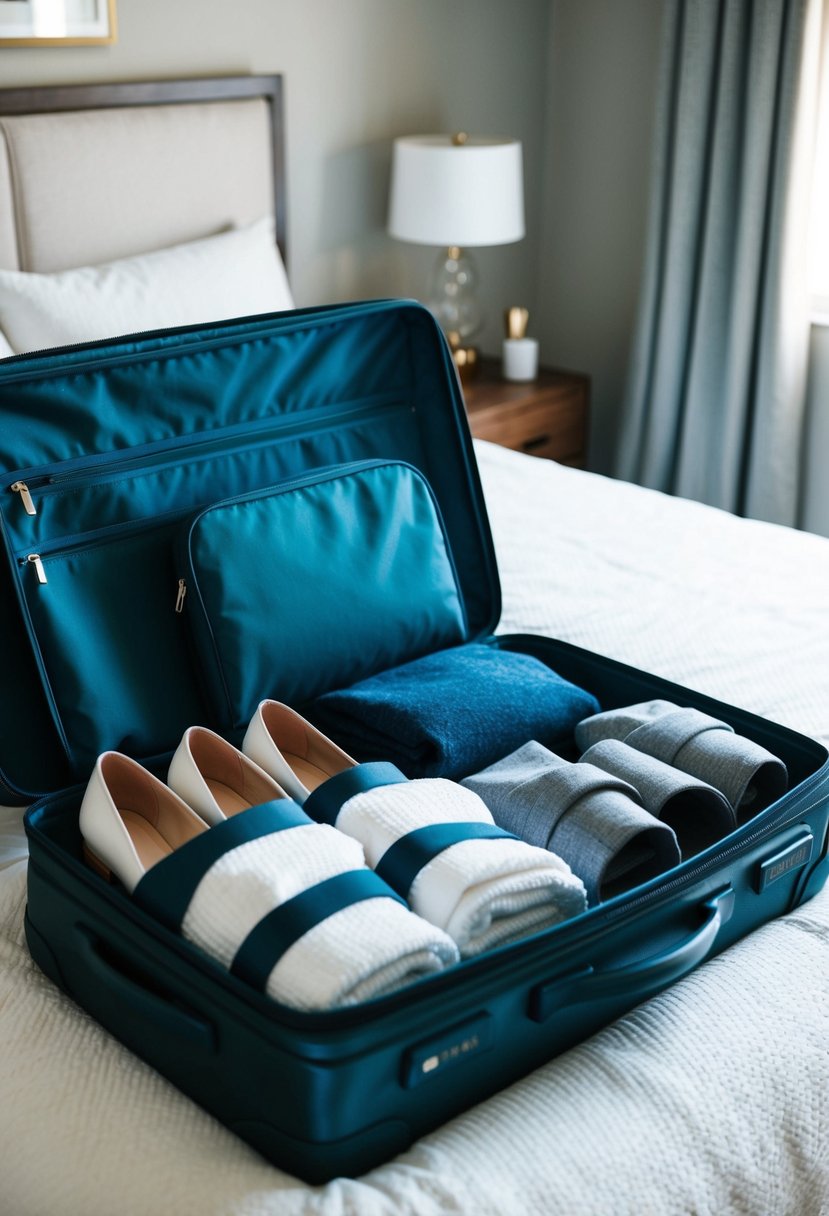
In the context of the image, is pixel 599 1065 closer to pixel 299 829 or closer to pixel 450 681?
pixel 299 829

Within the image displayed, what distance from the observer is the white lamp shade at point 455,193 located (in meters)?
2.81

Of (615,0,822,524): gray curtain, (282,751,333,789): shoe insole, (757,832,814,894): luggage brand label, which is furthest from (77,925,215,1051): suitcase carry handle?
(615,0,822,524): gray curtain

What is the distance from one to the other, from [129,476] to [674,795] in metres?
0.62

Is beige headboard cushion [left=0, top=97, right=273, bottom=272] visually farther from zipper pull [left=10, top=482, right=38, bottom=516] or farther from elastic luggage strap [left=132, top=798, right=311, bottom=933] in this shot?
elastic luggage strap [left=132, top=798, right=311, bottom=933]

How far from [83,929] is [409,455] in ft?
2.49

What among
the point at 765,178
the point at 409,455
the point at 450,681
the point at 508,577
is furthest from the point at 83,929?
the point at 765,178

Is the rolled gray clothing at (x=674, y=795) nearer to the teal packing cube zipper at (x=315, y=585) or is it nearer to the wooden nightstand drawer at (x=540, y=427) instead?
the teal packing cube zipper at (x=315, y=585)

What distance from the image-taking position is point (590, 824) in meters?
1.01

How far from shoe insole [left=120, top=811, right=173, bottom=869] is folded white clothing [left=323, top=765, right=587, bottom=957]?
6.4 inches

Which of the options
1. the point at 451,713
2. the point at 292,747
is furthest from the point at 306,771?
the point at 451,713

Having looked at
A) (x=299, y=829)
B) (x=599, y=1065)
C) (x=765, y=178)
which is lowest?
(x=599, y=1065)

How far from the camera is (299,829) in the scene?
3.01ft

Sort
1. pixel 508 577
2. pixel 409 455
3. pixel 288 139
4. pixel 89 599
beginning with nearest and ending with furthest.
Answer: pixel 89 599 → pixel 409 455 → pixel 508 577 → pixel 288 139

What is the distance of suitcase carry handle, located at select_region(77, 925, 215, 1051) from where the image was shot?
820mm
